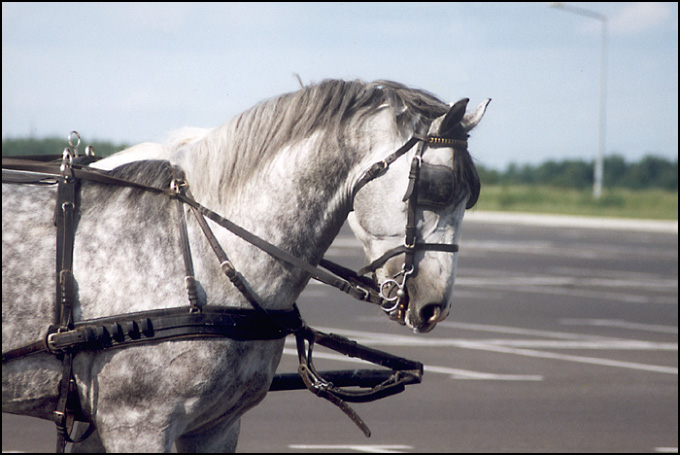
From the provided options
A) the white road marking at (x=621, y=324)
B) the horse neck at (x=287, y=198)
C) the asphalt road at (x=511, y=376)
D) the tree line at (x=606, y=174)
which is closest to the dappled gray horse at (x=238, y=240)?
the horse neck at (x=287, y=198)

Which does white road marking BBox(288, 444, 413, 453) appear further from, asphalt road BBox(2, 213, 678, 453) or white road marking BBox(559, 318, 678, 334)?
white road marking BBox(559, 318, 678, 334)

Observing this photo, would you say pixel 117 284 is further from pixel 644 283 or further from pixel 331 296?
pixel 644 283

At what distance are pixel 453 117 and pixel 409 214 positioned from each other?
37 centimetres

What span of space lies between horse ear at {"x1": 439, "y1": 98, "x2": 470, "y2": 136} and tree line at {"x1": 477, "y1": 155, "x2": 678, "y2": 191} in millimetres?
47127

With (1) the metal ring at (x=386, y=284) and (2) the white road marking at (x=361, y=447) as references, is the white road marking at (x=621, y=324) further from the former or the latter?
(1) the metal ring at (x=386, y=284)

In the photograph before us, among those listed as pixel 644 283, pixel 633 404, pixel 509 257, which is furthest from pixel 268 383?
pixel 509 257

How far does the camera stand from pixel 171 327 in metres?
2.75

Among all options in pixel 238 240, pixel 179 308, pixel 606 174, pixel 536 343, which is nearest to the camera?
pixel 179 308

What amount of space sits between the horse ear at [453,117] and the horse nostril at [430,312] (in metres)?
0.62

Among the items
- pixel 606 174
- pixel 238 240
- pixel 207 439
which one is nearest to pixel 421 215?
pixel 238 240

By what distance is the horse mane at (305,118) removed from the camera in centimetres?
290

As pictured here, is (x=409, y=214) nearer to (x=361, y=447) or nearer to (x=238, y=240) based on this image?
(x=238, y=240)

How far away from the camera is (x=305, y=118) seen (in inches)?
115

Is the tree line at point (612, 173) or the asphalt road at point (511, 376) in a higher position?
the asphalt road at point (511, 376)
